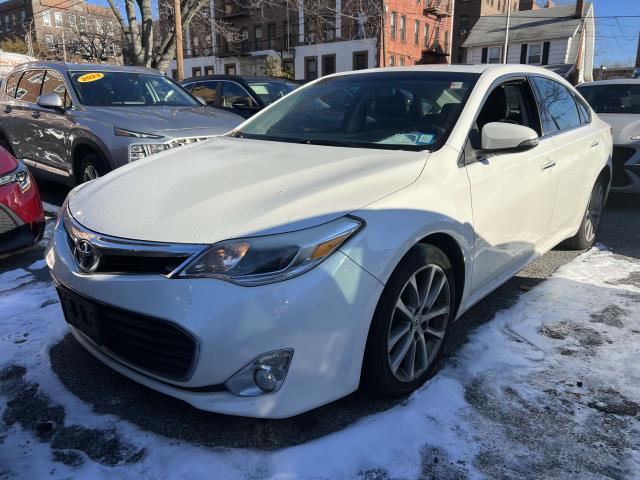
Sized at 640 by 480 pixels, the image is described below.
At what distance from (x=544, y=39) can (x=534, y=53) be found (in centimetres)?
152

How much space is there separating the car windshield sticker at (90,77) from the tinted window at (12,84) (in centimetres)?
155

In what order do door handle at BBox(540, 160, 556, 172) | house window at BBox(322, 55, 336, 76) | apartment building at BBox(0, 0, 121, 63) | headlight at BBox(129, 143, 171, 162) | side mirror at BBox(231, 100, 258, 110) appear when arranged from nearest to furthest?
door handle at BBox(540, 160, 556, 172)
headlight at BBox(129, 143, 171, 162)
side mirror at BBox(231, 100, 258, 110)
house window at BBox(322, 55, 336, 76)
apartment building at BBox(0, 0, 121, 63)

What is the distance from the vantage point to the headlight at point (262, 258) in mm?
1953

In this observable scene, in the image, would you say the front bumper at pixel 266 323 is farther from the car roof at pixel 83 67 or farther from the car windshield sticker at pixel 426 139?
the car roof at pixel 83 67

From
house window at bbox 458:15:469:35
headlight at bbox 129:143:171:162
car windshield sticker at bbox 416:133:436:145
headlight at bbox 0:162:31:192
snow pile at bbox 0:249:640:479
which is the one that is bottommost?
snow pile at bbox 0:249:640:479

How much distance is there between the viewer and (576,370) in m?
2.81

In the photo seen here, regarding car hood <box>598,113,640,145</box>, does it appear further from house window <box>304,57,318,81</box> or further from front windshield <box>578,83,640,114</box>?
house window <box>304,57,318,81</box>

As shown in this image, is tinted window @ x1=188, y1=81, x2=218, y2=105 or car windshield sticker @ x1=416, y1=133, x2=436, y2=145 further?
tinted window @ x1=188, y1=81, x2=218, y2=105

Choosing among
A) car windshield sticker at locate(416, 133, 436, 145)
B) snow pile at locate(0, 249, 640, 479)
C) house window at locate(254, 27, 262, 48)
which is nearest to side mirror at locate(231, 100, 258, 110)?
snow pile at locate(0, 249, 640, 479)

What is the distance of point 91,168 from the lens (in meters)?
5.79

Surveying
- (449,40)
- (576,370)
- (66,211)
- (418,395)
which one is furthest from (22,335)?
(449,40)

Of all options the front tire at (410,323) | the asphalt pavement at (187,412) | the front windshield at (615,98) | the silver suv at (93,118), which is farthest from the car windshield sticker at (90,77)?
the front windshield at (615,98)

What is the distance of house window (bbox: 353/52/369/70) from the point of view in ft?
127

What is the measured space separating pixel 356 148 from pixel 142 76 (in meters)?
5.06
